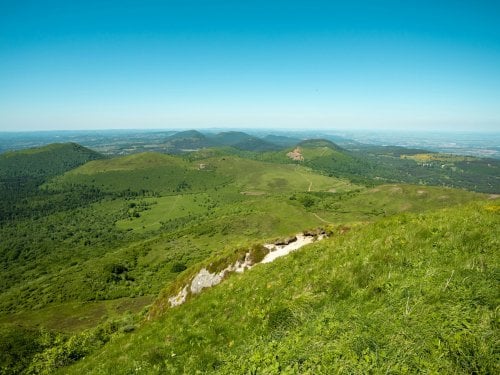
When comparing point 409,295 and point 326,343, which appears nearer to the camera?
point 326,343

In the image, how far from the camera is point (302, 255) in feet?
62.2

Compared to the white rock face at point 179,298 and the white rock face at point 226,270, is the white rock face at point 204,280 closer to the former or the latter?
the white rock face at point 226,270

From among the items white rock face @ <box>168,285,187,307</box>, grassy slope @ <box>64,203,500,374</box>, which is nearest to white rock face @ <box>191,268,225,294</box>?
white rock face @ <box>168,285,187,307</box>

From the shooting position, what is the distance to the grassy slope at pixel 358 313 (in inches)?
285

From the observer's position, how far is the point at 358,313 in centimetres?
998

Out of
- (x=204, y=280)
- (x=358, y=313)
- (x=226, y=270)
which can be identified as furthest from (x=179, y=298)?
(x=358, y=313)

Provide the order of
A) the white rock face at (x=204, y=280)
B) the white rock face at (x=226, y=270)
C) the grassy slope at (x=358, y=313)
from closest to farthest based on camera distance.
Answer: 1. the grassy slope at (x=358, y=313)
2. the white rock face at (x=226, y=270)
3. the white rock face at (x=204, y=280)

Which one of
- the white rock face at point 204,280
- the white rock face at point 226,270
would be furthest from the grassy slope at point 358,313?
the white rock face at point 204,280

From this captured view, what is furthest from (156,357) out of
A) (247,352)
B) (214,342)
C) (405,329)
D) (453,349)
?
(453,349)

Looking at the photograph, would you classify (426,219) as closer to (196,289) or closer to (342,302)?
(342,302)

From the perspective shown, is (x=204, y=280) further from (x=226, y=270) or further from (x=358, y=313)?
(x=358, y=313)

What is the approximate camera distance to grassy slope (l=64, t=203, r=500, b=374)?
23.7 feet

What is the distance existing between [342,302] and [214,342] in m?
6.19

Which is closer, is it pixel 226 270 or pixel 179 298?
pixel 226 270
